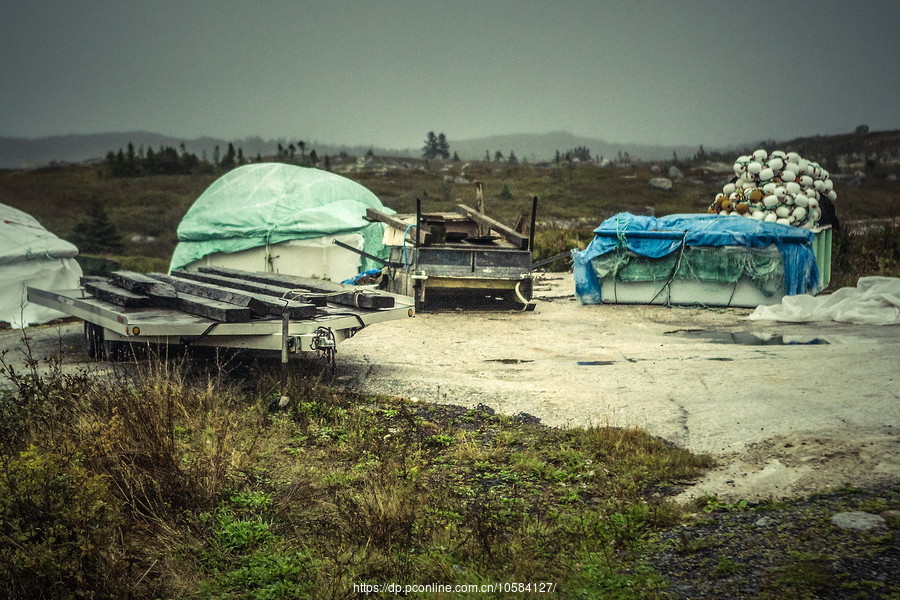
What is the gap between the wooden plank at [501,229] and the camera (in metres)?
14.5

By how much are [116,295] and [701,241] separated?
38.0 feet

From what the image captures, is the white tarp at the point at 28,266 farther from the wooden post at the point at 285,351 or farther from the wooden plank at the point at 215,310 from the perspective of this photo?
the wooden post at the point at 285,351

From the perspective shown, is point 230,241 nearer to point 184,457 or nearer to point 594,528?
point 184,457

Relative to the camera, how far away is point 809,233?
620 inches

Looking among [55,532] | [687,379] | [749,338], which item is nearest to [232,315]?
[55,532]

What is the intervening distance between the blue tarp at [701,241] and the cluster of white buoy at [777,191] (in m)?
1.52

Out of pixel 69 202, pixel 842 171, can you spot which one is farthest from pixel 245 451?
pixel 842 171

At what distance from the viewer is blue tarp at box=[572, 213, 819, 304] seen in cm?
1557

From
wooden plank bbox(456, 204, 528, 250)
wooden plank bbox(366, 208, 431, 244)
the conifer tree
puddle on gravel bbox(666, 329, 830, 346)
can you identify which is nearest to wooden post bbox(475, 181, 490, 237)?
wooden plank bbox(456, 204, 528, 250)

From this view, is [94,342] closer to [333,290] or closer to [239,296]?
[239,296]

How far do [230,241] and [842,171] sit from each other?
53.1 metres

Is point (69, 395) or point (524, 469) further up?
point (69, 395)

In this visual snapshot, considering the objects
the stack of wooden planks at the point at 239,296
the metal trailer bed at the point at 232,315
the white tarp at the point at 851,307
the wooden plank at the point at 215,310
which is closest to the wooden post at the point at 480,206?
the white tarp at the point at 851,307

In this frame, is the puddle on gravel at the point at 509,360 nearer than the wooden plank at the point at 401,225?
Yes
